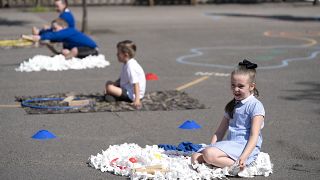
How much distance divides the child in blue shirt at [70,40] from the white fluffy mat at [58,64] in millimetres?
179

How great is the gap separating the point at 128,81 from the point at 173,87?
5.52 feet

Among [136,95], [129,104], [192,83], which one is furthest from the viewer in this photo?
[192,83]

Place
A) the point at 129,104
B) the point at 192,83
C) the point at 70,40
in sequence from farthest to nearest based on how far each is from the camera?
1. the point at 70,40
2. the point at 192,83
3. the point at 129,104

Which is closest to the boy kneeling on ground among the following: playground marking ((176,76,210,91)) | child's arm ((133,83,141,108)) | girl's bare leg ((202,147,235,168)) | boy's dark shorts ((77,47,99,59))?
boy's dark shorts ((77,47,99,59))

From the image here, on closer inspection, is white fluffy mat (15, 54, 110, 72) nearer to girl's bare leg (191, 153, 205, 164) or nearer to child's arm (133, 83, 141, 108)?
child's arm (133, 83, 141, 108)

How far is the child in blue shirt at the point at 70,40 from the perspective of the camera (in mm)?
13664

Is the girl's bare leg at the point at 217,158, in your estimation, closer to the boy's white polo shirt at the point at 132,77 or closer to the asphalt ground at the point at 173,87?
the asphalt ground at the point at 173,87

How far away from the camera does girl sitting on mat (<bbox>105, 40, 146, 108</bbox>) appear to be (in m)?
9.70

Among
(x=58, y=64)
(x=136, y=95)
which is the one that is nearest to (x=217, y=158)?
(x=136, y=95)

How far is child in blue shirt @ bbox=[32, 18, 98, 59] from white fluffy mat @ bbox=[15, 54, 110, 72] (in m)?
0.18

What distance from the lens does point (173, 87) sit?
11438mm

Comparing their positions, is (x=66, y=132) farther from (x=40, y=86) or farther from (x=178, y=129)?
(x=40, y=86)

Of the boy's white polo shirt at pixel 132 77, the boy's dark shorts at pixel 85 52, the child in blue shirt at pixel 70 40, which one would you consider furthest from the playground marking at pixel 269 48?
the boy's white polo shirt at pixel 132 77

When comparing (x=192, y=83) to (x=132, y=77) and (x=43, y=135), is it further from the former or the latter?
Answer: (x=43, y=135)
